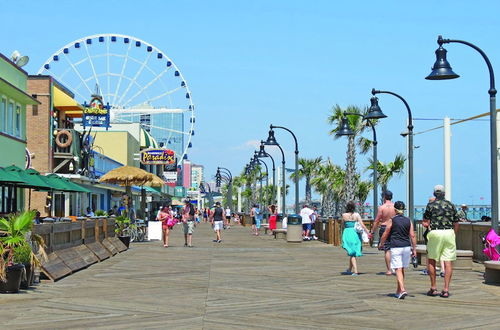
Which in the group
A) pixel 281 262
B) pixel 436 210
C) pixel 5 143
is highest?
pixel 5 143

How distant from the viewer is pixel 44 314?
11.4 m

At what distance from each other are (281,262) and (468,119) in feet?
70.0

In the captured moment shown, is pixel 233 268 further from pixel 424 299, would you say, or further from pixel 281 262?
pixel 424 299

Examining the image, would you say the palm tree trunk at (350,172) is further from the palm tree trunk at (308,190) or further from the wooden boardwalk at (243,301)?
the palm tree trunk at (308,190)

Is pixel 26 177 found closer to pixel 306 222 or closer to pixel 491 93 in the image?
pixel 491 93

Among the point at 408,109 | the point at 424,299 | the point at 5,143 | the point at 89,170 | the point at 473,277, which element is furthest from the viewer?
the point at 89,170

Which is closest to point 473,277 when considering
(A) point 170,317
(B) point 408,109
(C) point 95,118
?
(A) point 170,317

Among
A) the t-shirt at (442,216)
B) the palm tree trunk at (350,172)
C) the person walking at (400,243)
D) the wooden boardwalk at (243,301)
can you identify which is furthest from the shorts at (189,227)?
the t-shirt at (442,216)

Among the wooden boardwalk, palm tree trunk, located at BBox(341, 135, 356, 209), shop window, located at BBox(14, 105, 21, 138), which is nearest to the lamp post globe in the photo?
the wooden boardwalk

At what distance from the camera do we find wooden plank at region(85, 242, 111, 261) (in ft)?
72.1

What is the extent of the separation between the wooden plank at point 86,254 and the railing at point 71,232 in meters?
0.14

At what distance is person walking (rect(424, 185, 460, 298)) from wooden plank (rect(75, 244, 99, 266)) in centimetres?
908

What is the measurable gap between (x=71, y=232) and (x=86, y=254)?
151 cm

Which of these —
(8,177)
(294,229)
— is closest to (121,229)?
(8,177)
